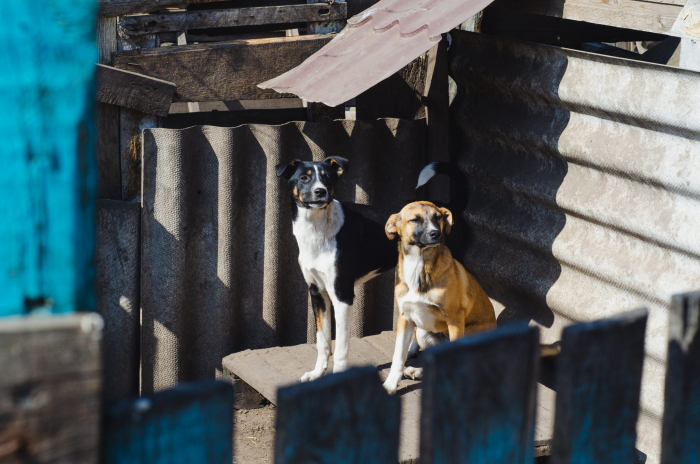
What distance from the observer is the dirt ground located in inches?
172

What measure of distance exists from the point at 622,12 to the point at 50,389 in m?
3.48

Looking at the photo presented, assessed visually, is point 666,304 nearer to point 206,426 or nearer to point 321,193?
point 321,193

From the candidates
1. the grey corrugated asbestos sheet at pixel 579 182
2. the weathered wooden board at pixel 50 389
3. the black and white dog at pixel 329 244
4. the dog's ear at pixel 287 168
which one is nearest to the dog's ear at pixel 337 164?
the black and white dog at pixel 329 244

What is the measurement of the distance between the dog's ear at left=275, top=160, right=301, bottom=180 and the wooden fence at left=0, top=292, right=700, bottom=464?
3.19 metres

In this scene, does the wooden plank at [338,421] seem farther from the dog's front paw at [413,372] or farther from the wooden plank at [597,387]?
the dog's front paw at [413,372]

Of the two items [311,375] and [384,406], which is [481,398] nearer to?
[384,406]

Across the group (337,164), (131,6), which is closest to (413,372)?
(337,164)

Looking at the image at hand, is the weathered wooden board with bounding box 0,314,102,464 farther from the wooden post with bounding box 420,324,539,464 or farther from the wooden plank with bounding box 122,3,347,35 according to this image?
the wooden plank with bounding box 122,3,347,35

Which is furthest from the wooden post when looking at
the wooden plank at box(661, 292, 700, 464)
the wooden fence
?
the wooden plank at box(661, 292, 700, 464)

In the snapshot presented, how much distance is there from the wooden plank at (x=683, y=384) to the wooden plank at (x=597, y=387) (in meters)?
0.07

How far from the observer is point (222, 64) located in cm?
472

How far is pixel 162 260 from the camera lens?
4.64m

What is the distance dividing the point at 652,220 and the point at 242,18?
9.46 ft

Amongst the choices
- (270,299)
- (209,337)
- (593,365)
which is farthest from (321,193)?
(593,365)
